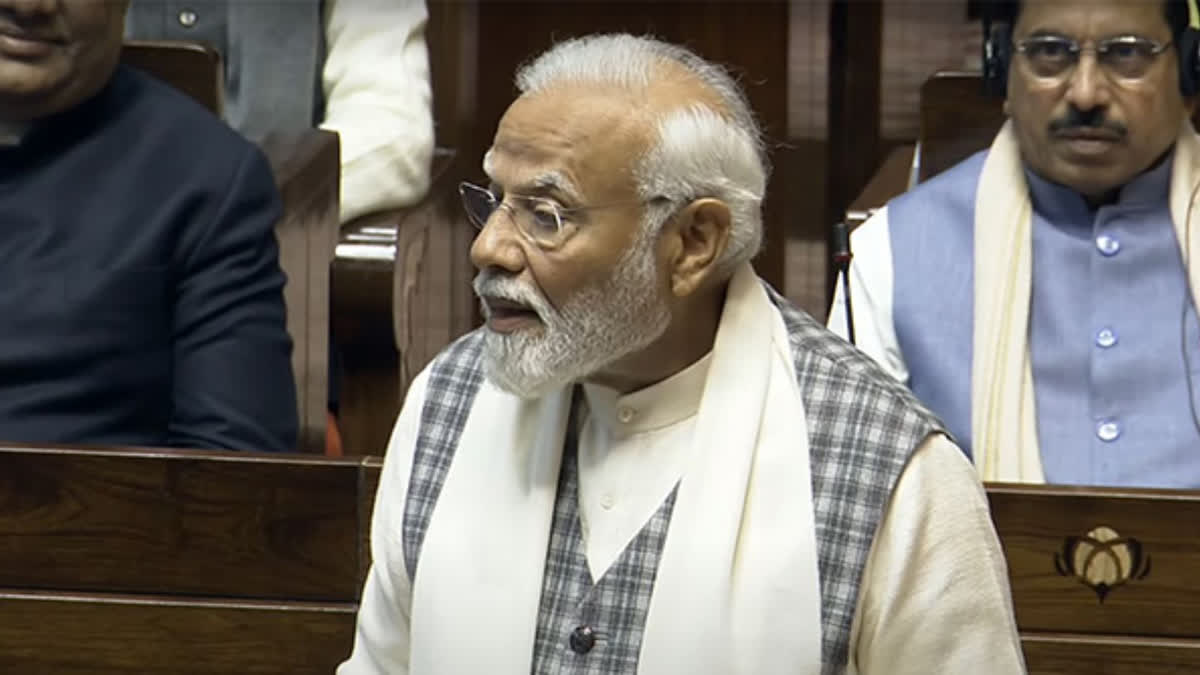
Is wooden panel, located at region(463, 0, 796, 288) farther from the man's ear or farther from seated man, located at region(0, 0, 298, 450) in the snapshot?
the man's ear

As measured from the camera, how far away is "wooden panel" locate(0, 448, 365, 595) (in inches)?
78.0

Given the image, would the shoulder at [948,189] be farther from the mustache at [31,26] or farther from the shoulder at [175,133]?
the mustache at [31,26]

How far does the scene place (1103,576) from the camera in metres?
1.92

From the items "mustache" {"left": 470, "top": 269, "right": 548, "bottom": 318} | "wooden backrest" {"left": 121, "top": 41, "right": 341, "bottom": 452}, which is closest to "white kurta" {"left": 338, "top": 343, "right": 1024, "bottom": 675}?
"mustache" {"left": 470, "top": 269, "right": 548, "bottom": 318}

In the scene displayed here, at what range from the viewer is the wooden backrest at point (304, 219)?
8.40ft

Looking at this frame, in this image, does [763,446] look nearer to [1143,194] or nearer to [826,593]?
[826,593]

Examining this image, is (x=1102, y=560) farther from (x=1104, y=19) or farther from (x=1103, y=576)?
(x=1104, y=19)

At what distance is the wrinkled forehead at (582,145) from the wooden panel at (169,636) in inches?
20.1

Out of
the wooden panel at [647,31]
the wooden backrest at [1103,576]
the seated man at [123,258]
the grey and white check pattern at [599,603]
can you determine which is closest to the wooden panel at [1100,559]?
the wooden backrest at [1103,576]

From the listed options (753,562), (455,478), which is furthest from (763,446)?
(455,478)

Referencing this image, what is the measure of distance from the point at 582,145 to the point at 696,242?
108mm

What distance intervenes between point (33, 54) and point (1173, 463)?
3.72 feet

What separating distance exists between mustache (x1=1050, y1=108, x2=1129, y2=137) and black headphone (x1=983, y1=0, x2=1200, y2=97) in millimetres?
78

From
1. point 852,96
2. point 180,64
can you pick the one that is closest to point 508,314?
point 180,64
